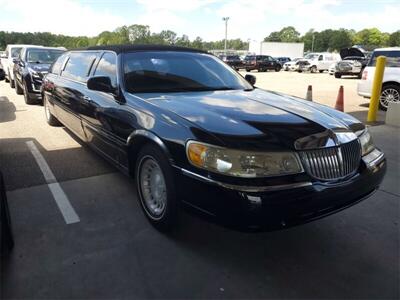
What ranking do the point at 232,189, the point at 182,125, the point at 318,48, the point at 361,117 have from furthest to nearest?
the point at 318,48
the point at 361,117
the point at 182,125
the point at 232,189

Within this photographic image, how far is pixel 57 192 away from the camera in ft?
13.2

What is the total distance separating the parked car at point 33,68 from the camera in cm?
942

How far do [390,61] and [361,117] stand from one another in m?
2.08

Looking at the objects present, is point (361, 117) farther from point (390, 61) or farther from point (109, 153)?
point (109, 153)

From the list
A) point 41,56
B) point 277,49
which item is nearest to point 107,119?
point 41,56

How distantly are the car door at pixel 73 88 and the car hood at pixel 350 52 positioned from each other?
66.1 ft

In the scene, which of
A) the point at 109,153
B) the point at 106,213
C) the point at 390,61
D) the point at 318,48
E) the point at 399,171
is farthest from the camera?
the point at 318,48

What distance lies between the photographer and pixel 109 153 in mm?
3930

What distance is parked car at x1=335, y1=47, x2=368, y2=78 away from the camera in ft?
74.6

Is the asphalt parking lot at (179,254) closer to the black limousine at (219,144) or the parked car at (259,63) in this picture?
the black limousine at (219,144)

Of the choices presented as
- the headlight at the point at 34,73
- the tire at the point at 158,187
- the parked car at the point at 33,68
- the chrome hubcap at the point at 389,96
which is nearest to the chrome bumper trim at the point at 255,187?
the tire at the point at 158,187

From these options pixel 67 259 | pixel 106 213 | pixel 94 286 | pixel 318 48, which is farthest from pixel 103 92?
pixel 318 48

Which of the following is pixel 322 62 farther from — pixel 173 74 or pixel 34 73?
pixel 173 74

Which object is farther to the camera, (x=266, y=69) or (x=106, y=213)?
(x=266, y=69)
